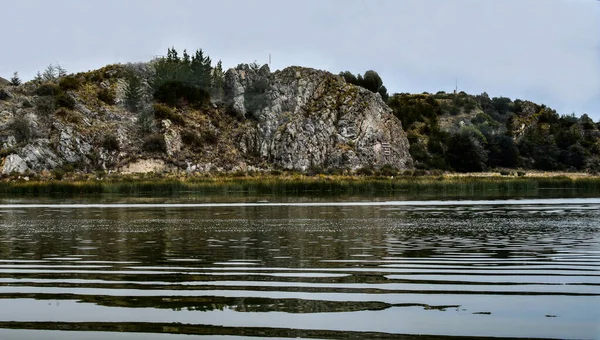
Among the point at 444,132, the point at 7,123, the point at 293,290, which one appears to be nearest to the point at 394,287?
the point at 293,290

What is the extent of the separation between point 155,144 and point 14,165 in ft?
60.8

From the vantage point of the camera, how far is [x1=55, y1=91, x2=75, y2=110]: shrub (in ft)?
304

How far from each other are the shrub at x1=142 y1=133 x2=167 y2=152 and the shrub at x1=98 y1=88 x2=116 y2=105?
13334 millimetres

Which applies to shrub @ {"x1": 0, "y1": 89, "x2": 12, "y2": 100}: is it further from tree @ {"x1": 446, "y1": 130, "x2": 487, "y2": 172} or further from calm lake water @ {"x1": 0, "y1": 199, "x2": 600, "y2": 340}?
calm lake water @ {"x1": 0, "y1": 199, "x2": 600, "y2": 340}

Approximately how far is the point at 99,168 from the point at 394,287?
262 ft

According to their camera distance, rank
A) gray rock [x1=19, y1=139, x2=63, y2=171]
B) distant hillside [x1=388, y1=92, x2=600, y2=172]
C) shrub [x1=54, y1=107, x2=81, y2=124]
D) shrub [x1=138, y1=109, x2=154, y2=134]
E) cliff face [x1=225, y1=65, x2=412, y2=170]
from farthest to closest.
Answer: distant hillside [x1=388, y1=92, x2=600, y2=172] → cliff face [x1=225, y1=65, x2=412, y2=170] → shrub [x1=138, y1=109, x2=154, y2=134] → shrub [x1=54, y1=107, x2=81, y2=124] → gray rock [x1=19, y1=139, x2=63, y2=171]

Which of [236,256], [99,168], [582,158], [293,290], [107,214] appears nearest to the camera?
[293,290]

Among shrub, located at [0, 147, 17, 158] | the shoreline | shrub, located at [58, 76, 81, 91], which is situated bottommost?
the shoreline

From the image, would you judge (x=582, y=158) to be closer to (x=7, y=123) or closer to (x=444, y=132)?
(x=444, y=132)

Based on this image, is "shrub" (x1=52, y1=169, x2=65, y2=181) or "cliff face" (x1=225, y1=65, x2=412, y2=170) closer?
"shrub" (x1=52, y1=169, x2=65, y2=181)

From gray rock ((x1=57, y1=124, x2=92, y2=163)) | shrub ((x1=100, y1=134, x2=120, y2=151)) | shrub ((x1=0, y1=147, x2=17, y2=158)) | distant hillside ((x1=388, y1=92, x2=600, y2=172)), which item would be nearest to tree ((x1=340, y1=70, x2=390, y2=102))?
distant hillside ((x1=388, y1=92, x2=600, y2=172))

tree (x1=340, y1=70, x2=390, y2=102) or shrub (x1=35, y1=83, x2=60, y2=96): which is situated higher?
tree (x1=340, y1=70, x2=390, y2=102)

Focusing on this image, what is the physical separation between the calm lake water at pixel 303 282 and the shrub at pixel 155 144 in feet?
220

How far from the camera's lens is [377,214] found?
30.6 metres
